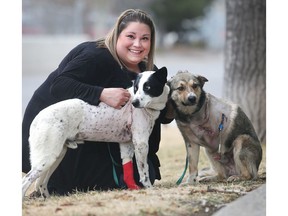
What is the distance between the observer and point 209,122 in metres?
4.56

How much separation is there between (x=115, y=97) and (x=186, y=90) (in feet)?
1.62

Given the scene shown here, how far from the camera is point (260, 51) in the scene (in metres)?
6.84

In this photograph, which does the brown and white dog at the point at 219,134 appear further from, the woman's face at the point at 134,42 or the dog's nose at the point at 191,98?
the woman's face at the point at 134,42

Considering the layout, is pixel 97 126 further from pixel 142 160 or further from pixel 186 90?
pixel 186 90

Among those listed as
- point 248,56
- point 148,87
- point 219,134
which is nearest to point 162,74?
point 148,87

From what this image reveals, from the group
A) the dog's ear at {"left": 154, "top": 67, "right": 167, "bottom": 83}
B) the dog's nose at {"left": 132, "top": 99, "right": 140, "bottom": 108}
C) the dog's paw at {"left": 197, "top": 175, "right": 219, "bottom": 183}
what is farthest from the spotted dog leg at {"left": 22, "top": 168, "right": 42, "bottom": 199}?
the dog's paw at {"left": 197, "top": 175, "right": 219, "bottom": 183}

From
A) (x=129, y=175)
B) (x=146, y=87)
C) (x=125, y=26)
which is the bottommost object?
(x=129, y=175)

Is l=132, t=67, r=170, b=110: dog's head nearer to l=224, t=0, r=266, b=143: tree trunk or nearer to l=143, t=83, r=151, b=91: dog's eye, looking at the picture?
l=143, t=83, r=151, b=91: dog's eye

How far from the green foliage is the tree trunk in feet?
49.2

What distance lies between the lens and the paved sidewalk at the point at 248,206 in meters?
3.70

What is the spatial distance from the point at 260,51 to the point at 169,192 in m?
3.24

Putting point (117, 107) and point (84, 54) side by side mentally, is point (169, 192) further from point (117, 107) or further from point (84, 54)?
point (84, 54)

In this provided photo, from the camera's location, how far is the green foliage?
21922mm
